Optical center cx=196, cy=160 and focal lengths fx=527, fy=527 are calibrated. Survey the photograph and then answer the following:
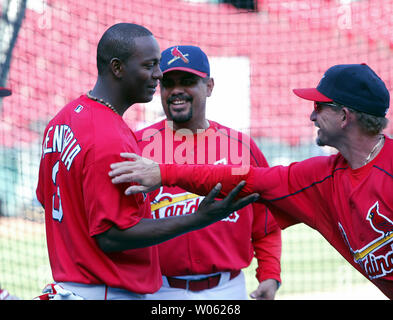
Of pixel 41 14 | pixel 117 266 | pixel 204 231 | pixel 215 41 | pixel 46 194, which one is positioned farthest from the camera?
pixel 215 41

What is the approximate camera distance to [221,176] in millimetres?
2236

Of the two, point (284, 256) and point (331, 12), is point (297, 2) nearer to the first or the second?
point (331, 12)

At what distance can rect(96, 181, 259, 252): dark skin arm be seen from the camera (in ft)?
6.59

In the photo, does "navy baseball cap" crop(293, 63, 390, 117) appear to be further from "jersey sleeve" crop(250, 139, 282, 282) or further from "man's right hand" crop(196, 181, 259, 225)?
"jersey sleeve" crop(250, 139, 282, 282)

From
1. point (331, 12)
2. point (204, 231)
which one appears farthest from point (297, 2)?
point (204, 231)

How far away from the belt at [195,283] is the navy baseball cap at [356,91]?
122cm

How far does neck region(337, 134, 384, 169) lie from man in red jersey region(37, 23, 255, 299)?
49cm

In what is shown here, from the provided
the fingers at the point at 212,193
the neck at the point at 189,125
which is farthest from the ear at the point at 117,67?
the neck at the point at 189,125

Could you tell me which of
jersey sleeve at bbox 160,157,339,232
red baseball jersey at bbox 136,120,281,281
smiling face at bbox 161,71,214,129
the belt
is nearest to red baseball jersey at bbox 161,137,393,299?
jersey sleeve at bbox 160,157,339,232

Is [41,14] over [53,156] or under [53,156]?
over

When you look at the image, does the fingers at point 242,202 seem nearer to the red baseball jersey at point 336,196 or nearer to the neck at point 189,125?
the red baseball jersey at point 336,196

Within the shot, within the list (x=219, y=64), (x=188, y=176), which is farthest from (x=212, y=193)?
(x=219, y=64)

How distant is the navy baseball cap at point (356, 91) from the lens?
7.34 ft
